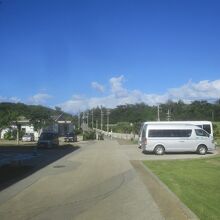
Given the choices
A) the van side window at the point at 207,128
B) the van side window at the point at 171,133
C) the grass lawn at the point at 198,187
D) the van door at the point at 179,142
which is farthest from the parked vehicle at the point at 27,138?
the grass lawn at the point at 198,187

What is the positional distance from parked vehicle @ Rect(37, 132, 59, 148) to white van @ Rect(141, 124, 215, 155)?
1766cm

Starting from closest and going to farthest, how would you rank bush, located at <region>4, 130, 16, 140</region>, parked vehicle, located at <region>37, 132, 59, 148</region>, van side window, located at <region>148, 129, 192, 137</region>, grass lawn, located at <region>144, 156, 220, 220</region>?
grass lawn, located at <region>144, 156, 220, 220</region> → van side window, located at <region>148, 129, 192, 137</region> → parked vehicle, located at <region>37, 132, 59, 148</region> → bush, located at <region>4, 130, 16, 140</region>

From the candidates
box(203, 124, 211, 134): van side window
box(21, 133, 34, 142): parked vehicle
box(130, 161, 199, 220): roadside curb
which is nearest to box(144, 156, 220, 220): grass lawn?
box(130, 161, 199, 220): roadside curb

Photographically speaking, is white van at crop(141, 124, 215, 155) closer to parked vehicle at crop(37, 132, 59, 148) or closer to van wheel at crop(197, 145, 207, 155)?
van wheel at crop(197, 145, 207, 155)

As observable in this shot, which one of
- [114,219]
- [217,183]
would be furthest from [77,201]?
[217,183]

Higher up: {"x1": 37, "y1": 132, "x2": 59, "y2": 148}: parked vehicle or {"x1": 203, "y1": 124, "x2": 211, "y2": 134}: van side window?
{"x1": 203, "y1": 124, "x2": 211, "y2": 134}: van side window

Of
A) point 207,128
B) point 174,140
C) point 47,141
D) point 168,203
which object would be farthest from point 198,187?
point 47,141

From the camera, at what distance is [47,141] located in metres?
50.0

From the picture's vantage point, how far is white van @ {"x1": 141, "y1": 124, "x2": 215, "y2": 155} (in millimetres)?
34812

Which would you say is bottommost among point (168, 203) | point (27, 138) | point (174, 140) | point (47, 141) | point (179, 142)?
point (168, 203)

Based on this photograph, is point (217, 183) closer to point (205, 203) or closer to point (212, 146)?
point (205, 203)

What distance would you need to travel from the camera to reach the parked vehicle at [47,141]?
164 ft

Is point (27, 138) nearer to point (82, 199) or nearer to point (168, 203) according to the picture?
point (82, 199)

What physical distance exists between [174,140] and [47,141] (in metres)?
19.2
